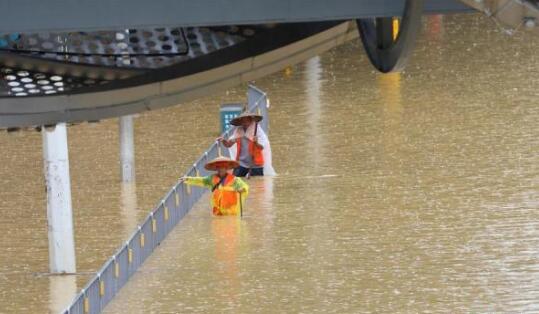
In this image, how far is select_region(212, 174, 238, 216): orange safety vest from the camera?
1762cm

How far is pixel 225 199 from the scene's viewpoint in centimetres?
1766

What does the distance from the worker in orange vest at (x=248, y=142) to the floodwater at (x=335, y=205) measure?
→ 10.4 inches

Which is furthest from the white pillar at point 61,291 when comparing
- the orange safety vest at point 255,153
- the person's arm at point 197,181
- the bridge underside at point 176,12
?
the bridge underside at point 176,12

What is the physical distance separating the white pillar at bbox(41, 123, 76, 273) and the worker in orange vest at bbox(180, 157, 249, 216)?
2.09m

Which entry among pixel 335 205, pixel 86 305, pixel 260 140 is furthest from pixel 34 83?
pixel 260 140

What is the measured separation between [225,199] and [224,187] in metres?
0.15

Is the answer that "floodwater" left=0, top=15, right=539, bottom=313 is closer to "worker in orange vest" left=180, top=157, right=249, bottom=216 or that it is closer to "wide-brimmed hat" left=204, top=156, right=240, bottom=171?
"worker in orange vest" left=180, top=157, right=249, bottom=216

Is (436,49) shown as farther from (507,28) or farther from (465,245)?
(507,28)

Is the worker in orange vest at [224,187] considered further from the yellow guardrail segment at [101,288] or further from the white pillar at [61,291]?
the yellow guardrail segment at [101,288]

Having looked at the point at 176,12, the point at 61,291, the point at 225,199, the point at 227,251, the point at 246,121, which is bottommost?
the point at 61,291

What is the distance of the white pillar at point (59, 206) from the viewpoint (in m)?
15.6

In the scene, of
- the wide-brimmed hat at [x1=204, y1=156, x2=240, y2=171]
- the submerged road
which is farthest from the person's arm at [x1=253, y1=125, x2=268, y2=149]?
the wide-brimmed hat at [x1=204, y1=156, x2=240, y2=171]

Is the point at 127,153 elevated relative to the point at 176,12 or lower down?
lower down

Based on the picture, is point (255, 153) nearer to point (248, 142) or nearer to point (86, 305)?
point (248, 142)
